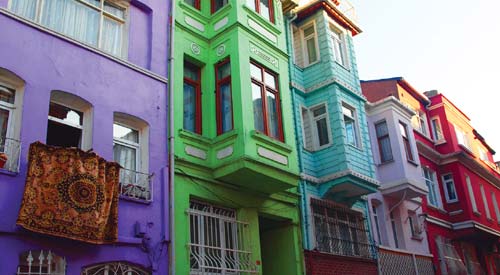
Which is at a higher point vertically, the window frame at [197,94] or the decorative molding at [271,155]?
the window frame at [197,94]

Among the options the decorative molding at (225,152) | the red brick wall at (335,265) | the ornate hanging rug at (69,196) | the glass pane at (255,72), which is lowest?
the red brick wall at (335,265)

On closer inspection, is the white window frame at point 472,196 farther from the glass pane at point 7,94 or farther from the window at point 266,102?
the glass pane at point 7,94

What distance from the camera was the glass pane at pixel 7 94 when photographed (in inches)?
396

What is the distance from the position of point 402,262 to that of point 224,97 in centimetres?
964

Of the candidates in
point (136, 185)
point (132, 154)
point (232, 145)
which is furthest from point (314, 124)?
point (136, 185)

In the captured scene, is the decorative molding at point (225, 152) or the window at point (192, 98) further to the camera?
the window at point (192, 98)

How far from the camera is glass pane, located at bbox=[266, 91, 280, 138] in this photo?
14609 mm

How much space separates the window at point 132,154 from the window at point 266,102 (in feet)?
10.8

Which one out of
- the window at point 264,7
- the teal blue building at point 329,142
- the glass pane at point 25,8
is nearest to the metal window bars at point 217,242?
the teal blue building at point 329,142

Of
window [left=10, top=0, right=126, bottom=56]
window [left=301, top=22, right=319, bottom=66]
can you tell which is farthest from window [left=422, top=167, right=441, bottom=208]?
window [left=10, top=0, right=126, bottom=56]

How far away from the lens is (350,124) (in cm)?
1848

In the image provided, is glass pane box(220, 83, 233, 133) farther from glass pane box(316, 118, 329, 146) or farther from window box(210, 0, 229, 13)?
glass pane box(316, 118, 329, 146)

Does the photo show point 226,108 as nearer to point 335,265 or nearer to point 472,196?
point 335,265

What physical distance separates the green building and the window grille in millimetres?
1192
